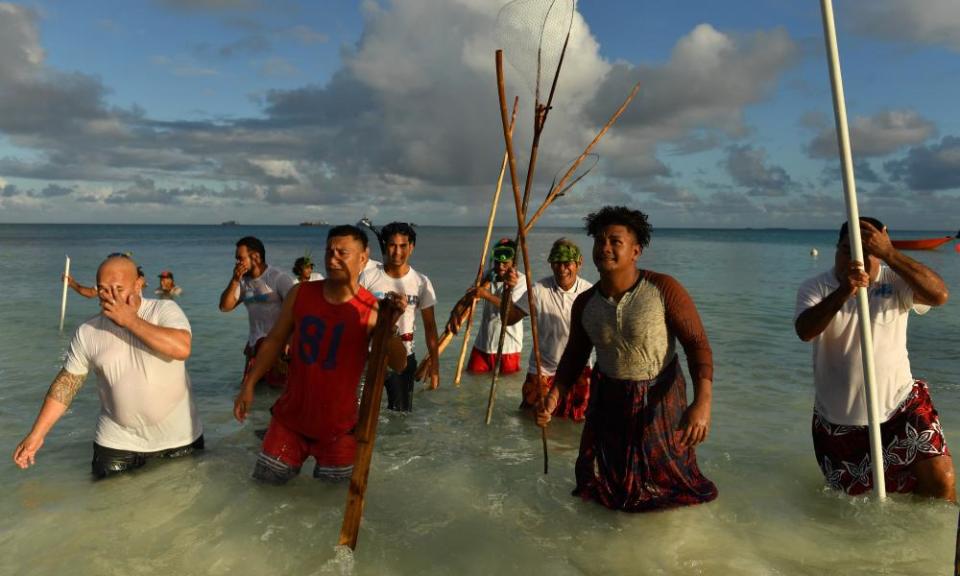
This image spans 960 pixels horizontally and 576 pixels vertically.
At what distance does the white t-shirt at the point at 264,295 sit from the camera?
744cm

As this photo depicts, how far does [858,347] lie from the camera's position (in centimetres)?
406

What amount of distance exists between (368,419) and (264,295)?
419cm

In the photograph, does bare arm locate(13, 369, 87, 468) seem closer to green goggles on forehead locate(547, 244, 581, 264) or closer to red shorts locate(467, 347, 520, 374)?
green goggles on forehead locate(547, 244, 581, 264)

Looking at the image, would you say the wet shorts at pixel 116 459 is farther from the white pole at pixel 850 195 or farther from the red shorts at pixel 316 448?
the white pole at pixel 850 195

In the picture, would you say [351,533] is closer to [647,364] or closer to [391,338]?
[391,338]

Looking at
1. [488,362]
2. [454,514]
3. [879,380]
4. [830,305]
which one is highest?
[830,305]

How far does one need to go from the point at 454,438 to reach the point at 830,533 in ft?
10.9

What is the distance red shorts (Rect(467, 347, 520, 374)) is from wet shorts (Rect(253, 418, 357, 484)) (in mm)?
4357

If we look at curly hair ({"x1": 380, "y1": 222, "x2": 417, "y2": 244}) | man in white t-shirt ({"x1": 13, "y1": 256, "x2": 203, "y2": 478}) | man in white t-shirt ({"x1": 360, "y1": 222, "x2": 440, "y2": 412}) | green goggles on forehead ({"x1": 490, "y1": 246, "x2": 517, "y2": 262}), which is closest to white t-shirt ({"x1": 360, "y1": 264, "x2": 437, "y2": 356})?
man in white t-shirt ({"x1": 360, "y1": 222, "x2": 440, "y2": 412})

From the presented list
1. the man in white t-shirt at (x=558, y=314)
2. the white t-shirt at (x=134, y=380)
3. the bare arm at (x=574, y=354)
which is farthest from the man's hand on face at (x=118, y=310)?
the man in white t-shirt at (x=558, y=314)

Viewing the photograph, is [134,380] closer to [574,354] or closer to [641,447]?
[574,354]

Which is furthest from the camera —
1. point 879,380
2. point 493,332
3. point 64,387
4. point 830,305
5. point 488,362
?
point 488,362

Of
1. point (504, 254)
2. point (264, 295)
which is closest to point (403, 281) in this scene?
point (504, 254)

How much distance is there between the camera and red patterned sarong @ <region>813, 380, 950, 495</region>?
3977 millimetres
